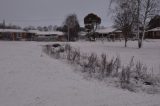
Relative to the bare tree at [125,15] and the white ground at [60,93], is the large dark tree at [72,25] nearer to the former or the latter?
the bare tree at [125,15]

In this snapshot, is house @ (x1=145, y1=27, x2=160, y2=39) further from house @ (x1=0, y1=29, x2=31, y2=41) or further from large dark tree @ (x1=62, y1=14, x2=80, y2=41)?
house @ (x1=0, y1=29, x2=31, y2=41)

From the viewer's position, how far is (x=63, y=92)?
7035 millimetres

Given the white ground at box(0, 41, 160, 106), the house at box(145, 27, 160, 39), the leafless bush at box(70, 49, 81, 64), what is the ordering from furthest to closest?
the house at box(145, 27, 160, 39)
the leafless bush at box(70, 49, 81, 64)
the white ground at box(0, 41, 160, 106)

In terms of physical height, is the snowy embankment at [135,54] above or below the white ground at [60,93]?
above

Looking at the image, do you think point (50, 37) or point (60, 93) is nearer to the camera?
point (60, 93)

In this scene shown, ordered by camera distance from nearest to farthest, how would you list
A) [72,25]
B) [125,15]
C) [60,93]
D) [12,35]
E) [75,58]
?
[60,93] < [75,58] < [125,15] < [72,25] < [12,35]

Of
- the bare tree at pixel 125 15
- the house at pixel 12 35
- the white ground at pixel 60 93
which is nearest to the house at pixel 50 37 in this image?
the house at pixel 12 35

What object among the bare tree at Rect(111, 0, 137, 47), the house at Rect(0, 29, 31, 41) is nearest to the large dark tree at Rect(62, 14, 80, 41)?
the house at Rect(0, 29, 31, 41)

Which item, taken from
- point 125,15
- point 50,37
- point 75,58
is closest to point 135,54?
point 75,58

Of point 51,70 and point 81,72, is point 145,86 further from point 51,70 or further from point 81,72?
point 51,70

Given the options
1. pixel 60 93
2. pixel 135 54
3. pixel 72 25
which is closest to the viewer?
pixel 60 93

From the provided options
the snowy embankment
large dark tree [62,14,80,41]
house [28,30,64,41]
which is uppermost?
large dark tree [62,14,80,41]

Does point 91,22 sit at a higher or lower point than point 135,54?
higher

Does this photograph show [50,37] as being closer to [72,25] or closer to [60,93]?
[72,25]
